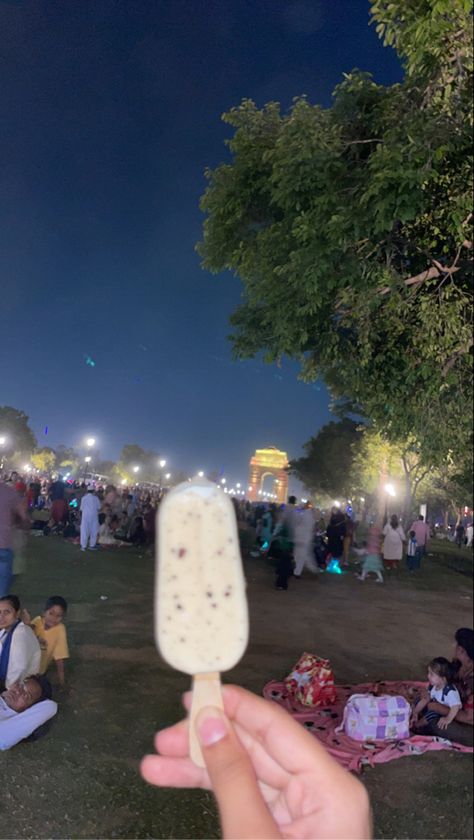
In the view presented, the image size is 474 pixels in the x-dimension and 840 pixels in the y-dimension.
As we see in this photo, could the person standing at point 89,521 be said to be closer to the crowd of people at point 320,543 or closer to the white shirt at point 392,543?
the crowd of people at point 320,543

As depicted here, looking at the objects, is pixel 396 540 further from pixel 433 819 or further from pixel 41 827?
pixel 41 827

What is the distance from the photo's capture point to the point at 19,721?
4.44 m

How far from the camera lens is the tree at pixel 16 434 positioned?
79.4m

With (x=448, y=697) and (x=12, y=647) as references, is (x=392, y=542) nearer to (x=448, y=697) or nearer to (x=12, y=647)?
(x=448, y=697)

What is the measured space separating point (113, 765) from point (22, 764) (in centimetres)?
71

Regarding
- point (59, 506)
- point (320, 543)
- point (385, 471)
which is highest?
point (385, 471)

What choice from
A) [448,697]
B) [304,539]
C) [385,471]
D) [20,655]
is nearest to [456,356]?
[448,697]

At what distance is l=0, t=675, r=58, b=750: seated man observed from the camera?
438cm

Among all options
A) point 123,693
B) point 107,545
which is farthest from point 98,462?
point 123,693

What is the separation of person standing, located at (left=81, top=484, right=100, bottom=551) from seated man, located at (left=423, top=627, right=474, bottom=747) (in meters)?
10.3

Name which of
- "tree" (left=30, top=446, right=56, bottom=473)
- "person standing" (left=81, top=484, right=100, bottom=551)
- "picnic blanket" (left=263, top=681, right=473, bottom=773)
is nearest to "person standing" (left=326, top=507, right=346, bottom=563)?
"person standing" (left=81, top=484, right=100, bottom=551)

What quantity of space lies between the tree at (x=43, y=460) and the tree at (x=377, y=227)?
92.4 m

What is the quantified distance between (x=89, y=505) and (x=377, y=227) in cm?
1095

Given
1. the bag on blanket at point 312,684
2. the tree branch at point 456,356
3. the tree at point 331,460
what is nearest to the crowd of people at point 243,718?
the bag on blanket at point 312,684
